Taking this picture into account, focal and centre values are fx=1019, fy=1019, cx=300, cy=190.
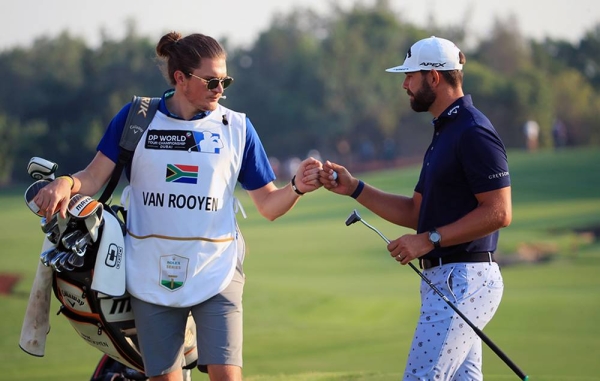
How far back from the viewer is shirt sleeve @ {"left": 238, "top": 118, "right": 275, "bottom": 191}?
16.1ft

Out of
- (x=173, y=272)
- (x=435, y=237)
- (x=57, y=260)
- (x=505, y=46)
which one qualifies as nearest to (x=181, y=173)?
(x=173, y=272)

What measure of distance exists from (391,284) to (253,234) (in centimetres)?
1072

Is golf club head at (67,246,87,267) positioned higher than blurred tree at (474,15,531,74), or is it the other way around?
golf club head at (67,246,87,267)

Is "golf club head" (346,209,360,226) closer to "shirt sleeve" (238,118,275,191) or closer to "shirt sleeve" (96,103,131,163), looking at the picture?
"shirt sleeve" (238,118,275,191)

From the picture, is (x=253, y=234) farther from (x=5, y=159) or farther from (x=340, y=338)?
(x=5, y=159)

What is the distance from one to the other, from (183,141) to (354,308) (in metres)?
10.8

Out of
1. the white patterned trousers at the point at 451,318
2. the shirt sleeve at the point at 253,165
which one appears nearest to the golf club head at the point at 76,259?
the shirt sleeve at the point at 253,165

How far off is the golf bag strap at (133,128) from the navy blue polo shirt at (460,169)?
1357mm

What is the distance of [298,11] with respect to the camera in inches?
3388

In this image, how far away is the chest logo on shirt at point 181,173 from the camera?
4.68 m

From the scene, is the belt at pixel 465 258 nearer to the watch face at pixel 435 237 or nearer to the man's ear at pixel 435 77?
the watch face at pixel 435 237

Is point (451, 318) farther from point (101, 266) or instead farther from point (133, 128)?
point (133, 128)

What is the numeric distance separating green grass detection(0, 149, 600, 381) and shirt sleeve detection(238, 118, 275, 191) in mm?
1937

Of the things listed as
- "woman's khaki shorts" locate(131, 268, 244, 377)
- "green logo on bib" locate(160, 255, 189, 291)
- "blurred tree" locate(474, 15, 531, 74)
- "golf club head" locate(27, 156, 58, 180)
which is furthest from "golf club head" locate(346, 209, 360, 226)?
"blurred tree" locate(474, 15, 531, 74)
